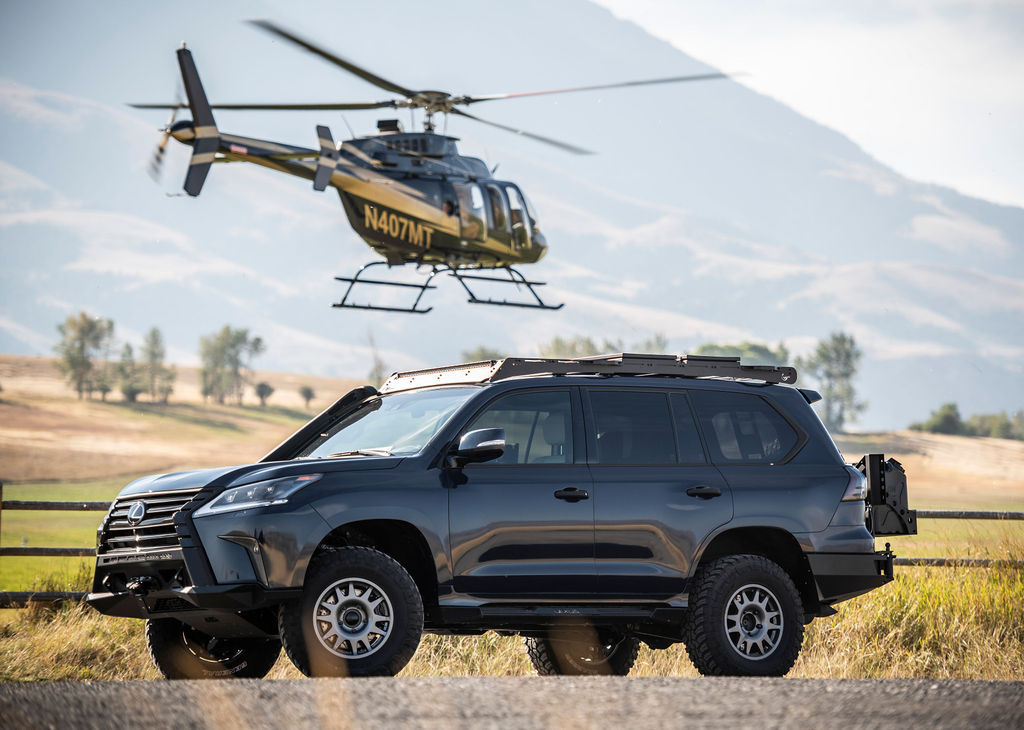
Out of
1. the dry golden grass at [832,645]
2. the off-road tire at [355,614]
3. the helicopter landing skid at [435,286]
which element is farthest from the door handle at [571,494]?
the helicopter landing skid at [435,286]

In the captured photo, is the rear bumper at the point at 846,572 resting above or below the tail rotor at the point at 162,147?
below

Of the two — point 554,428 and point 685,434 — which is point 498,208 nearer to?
point 685,434

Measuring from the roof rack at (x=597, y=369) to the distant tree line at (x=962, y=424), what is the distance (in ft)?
445

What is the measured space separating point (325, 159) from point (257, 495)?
801 inches

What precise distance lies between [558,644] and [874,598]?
3.57 meters

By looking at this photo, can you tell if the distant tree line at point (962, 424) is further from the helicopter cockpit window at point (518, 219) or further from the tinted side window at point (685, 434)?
the tinted side window at point (685, 434)

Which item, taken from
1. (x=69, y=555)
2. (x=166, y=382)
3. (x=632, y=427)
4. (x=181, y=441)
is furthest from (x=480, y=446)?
(x=166, y=382)

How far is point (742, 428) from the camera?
901cm

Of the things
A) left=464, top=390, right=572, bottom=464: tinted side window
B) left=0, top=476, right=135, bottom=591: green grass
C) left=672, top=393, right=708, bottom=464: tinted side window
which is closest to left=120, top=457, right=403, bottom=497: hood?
left=464, top=390, right=572, bottom=464: tinted side window

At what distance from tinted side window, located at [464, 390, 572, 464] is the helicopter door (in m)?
21.8

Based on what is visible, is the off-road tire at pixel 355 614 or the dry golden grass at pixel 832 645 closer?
the off-road tire at pixel 355 614

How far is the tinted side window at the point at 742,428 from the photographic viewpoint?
885 centimetres

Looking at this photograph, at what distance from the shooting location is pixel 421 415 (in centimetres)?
856

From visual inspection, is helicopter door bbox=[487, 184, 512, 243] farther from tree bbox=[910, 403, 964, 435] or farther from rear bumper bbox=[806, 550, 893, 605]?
tree bbox=[910, 403, 964, 435]
